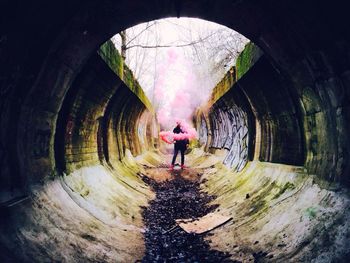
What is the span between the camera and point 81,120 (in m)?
7.59

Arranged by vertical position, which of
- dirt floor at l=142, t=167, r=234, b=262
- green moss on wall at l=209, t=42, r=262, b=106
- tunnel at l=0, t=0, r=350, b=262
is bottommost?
dirt floor at l=142, t=167, r=234, b=262

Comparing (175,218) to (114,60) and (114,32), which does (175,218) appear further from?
(114,32)

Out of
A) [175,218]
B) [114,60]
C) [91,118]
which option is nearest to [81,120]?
[91,118]

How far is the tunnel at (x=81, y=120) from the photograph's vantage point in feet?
12.6

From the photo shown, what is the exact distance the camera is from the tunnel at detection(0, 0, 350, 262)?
3850mm

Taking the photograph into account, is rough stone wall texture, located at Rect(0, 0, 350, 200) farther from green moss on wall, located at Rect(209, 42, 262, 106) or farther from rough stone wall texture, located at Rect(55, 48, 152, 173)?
green moss on wall, located at Rect(209, 42, 262, 106)

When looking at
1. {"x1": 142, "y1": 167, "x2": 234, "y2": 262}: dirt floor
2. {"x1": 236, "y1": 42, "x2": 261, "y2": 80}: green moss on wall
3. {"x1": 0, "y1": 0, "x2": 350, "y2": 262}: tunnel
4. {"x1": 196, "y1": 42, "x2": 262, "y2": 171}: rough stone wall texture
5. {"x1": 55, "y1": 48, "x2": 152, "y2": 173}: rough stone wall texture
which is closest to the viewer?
{"x1": 0, "y1": 0, "x2": 350, "y2": 262}: tunnel

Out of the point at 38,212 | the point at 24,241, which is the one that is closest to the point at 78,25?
the point at 38,212

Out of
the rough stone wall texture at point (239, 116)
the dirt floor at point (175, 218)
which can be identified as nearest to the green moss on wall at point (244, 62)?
the rough stone wall texture at point (239, 116)

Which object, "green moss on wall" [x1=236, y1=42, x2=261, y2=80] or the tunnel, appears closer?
the tunnel

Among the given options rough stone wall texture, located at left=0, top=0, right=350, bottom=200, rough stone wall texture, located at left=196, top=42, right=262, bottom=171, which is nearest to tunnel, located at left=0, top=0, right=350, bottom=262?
rough stone wall texture, located at left=0, top=0, right=350, bottom=200

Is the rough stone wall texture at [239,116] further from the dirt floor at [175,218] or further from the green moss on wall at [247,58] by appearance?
the dirt floor at [175,218]

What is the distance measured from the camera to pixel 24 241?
3631 mm

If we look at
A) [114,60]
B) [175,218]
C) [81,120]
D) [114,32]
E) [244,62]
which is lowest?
[175,218]
